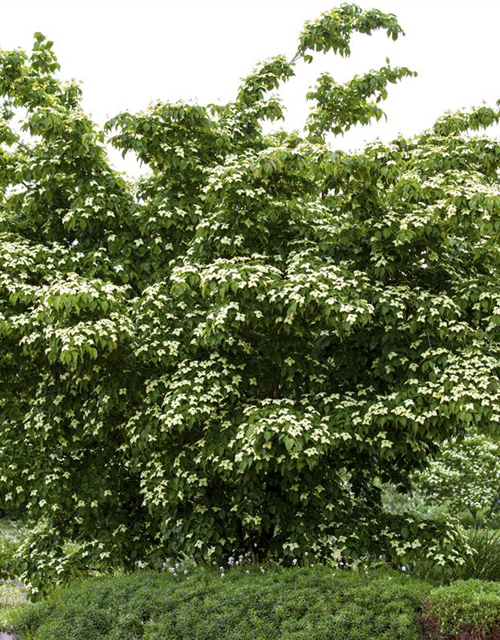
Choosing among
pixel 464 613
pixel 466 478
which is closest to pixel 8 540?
pixel 466 478

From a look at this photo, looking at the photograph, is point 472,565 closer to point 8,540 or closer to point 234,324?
point 234,324

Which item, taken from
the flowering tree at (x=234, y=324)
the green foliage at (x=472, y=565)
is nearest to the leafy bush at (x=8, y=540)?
the flowering tree at (x=234, y=324)

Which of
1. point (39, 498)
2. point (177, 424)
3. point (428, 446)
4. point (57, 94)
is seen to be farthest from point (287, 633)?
point (57, 94)

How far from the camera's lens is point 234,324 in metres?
6.60

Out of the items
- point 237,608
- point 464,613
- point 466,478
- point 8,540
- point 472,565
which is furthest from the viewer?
point 8,540

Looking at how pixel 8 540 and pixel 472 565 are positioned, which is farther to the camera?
pixel 8 540

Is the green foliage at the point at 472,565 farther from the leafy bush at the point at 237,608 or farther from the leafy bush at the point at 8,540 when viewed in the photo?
the leafy bush at the point at 8,540

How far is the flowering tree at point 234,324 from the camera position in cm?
671

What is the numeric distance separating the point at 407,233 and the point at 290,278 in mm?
1179

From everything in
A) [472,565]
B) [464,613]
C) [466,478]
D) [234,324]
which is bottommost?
[464,613]

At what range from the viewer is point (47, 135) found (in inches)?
327

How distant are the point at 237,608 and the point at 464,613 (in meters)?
1.98

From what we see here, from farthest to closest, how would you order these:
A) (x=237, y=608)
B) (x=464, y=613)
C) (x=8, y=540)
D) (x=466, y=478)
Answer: (x=8, y=540) < (x=466, y=478) < (x=237, y=608) < (x=464, y=613)

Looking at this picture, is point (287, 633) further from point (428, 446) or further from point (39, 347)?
point (39, 347)
